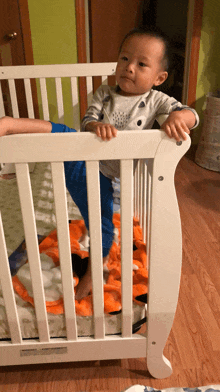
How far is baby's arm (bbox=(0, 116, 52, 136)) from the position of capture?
0.82 m

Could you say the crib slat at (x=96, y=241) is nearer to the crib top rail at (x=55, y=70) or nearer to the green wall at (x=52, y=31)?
the crib top rail at (x=55, y=70)

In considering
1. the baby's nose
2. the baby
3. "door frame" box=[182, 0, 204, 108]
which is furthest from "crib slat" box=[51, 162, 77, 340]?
"door frame" box=[182, 0, 204, 108]

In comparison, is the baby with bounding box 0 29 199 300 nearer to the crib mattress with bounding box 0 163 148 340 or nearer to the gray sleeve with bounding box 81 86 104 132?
the gray sleeve with bounding box 81 86 104 132

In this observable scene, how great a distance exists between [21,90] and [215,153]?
1595 mm

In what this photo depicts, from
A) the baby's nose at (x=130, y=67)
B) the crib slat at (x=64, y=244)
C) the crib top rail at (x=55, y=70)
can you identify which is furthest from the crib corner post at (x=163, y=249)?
the crib top rail at (x=55, y=70)

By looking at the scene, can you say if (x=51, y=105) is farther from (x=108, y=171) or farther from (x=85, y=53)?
(x=108, y=171)

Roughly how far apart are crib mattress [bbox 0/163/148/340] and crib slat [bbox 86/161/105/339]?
34mm

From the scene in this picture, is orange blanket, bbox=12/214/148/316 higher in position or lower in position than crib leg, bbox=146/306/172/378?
higher

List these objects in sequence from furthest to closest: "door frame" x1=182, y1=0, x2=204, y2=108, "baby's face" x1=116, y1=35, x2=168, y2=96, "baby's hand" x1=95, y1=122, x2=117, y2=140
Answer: "door frame" x1=182, y1=0, x2=204, y2=108
"baby's face" x1=116, y1=35, x2=168, y2=96
"baby's hand" x1=95, y1=122, x2=117, y2=140

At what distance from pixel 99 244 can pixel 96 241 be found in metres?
0.01

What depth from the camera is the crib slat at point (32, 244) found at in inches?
30.5

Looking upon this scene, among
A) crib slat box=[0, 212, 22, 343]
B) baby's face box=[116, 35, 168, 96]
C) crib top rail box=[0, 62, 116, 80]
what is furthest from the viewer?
crib top rail box=[0, 62, 116, 80]

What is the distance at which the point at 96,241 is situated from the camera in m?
0.85

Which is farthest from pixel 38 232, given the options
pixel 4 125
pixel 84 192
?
pixel 4 125
